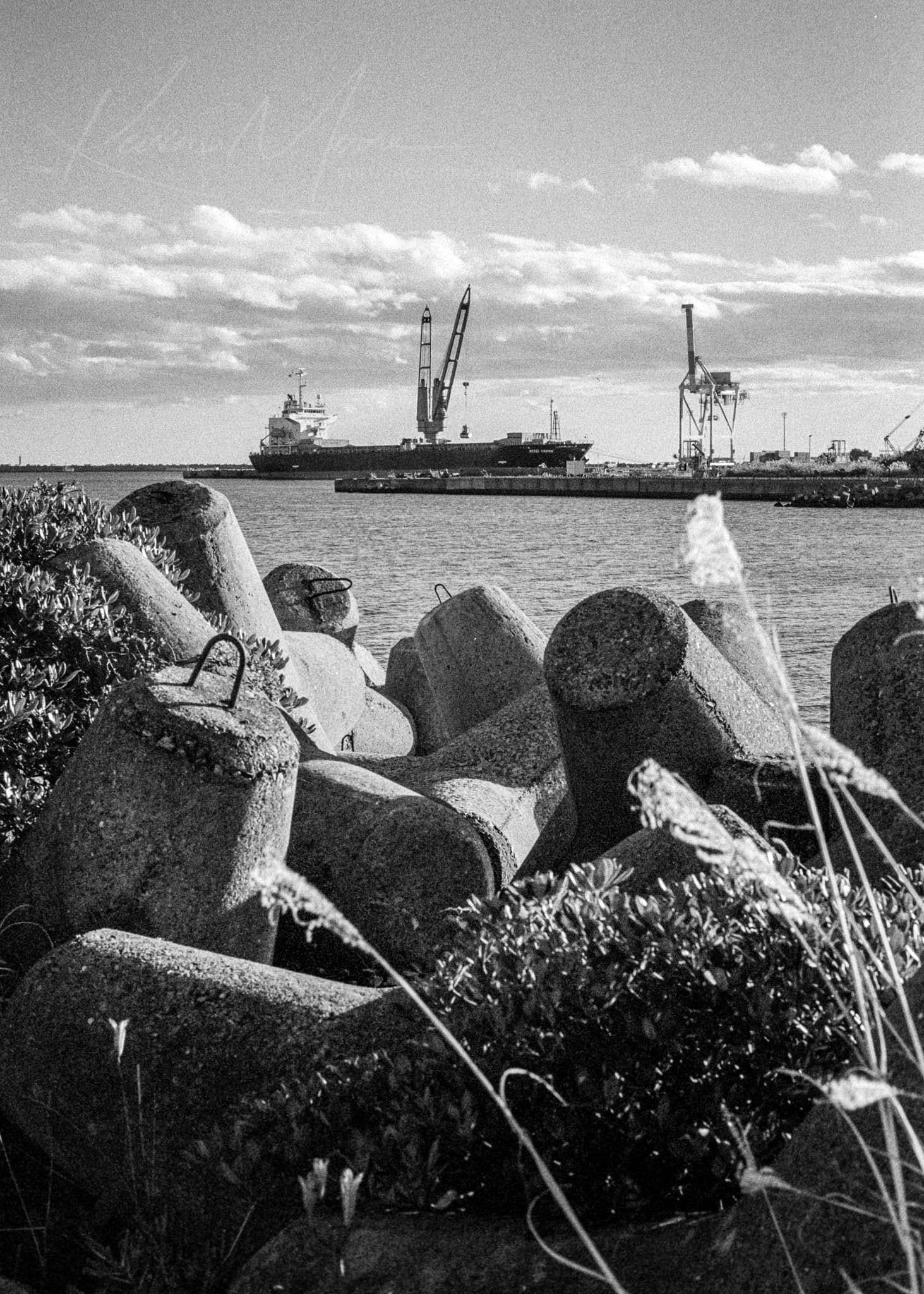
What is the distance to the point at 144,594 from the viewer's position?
6.00 metres

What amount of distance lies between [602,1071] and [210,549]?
5045mm

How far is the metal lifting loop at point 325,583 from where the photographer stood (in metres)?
10.8

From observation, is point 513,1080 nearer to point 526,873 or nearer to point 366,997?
point 366,997

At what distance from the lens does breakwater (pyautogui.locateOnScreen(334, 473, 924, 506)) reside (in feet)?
278

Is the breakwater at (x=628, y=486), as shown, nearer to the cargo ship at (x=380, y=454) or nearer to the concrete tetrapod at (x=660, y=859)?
the cargo ship at (x=380, y=454)

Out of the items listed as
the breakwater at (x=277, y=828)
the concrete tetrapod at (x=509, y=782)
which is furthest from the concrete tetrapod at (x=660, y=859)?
the concrete tetrapod at (x=509, y=782)

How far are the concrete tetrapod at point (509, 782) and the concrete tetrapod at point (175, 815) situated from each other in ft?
4.54

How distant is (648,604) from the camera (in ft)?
19.1

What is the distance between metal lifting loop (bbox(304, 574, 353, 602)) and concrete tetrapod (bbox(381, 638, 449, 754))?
72 cm

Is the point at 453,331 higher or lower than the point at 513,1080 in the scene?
higher

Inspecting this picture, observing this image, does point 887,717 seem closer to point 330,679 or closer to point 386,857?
point 386,857

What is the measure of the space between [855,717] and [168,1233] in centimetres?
343

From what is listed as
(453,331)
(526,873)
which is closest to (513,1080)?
(526,873)

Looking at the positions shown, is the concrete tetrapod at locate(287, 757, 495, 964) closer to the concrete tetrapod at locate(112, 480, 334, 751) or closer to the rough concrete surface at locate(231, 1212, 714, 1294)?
the concrete tetrapod at locate(112, 480, 334, 751)
